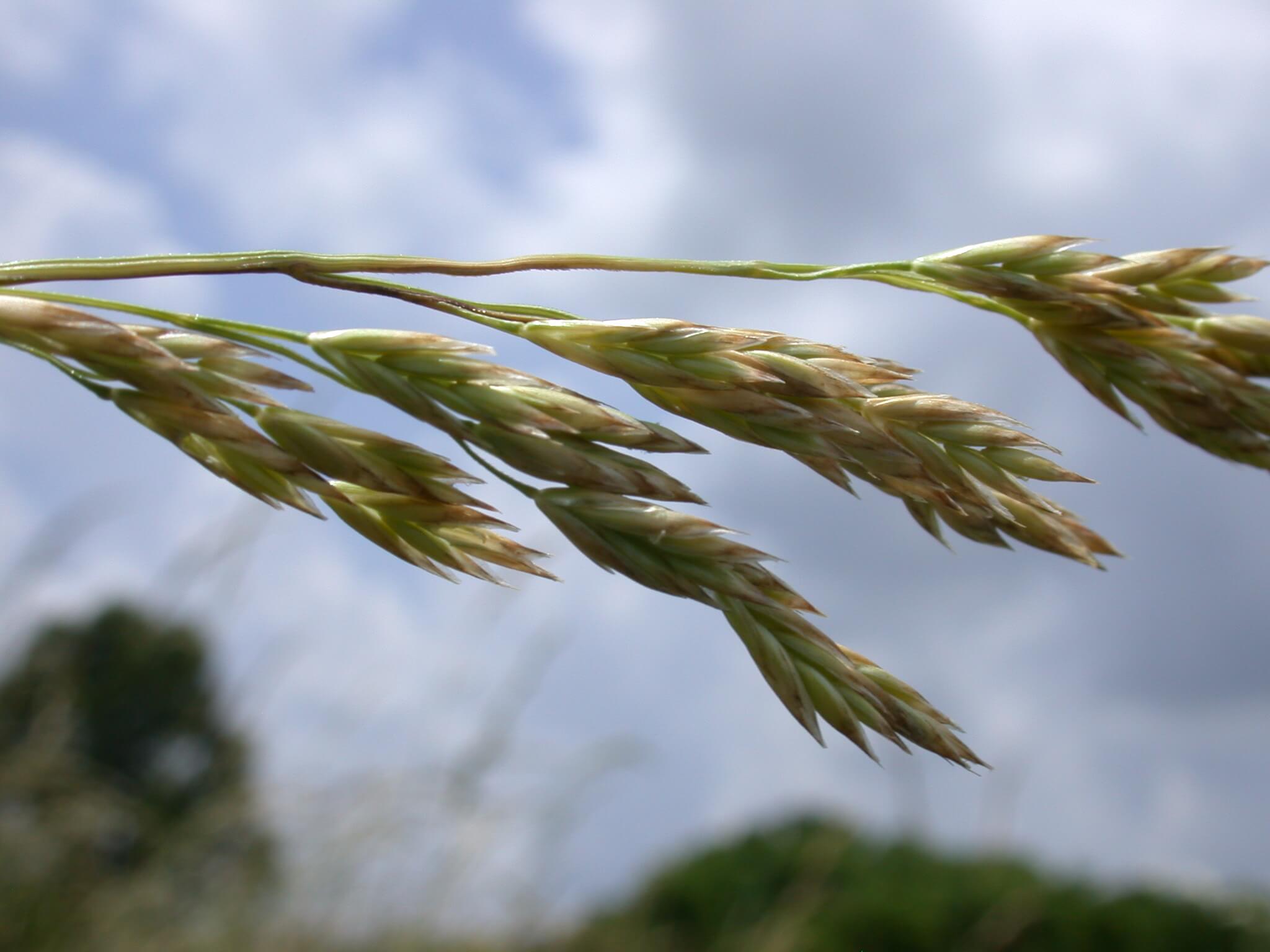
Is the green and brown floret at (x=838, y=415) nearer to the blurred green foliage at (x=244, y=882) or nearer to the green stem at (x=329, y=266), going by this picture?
the green stem at (x=329, y=266)

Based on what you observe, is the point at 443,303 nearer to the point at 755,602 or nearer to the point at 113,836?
the point at 755,602

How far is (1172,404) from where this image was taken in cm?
69

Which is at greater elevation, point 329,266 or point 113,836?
point 329,266

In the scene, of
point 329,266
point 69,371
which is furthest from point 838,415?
point 69,371

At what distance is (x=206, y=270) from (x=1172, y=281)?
659mm

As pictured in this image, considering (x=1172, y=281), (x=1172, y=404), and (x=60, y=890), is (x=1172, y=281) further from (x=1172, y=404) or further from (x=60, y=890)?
(x=60, y=890)

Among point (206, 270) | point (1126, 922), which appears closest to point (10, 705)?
point (206, 270)

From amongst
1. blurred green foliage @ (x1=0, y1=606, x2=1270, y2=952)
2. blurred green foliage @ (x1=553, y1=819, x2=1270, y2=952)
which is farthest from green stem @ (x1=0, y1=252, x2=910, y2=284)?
blurred green foliage @ (x1=553, y1=819, x2=1270, y2=952)

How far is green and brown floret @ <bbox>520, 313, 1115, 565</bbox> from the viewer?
66cm

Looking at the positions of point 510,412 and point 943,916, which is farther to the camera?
point 943,916

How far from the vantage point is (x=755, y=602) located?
64cm

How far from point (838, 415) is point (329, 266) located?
335 millimetres

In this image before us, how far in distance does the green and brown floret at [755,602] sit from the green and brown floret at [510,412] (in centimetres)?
4

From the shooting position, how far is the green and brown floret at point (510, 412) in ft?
1.98
